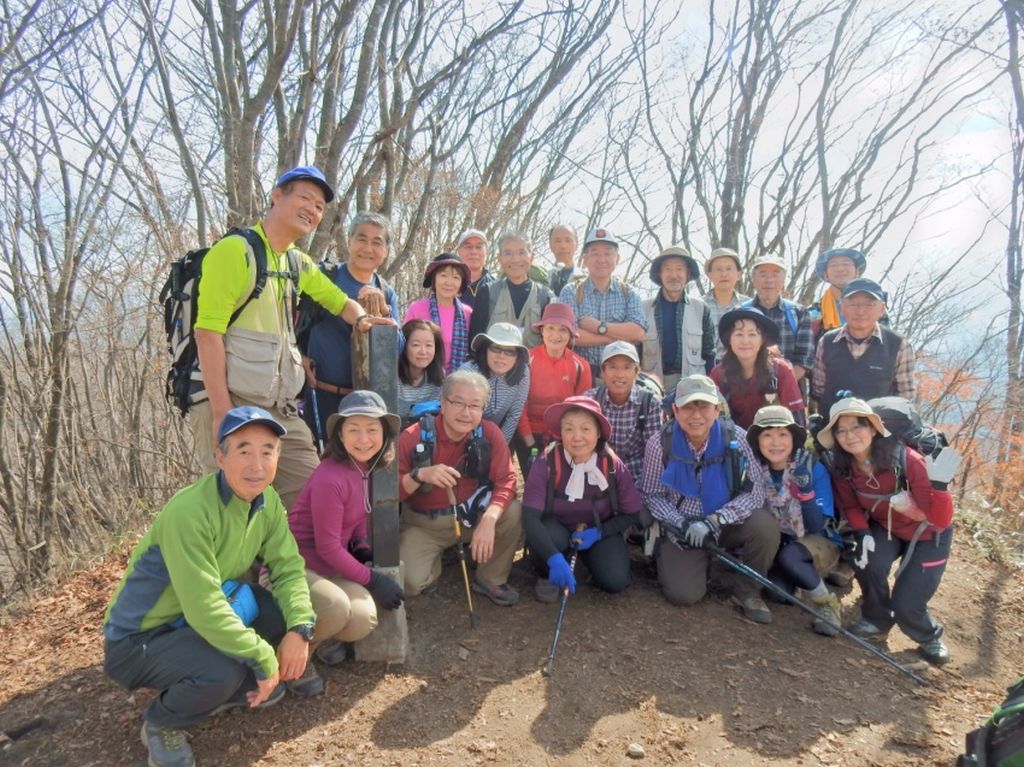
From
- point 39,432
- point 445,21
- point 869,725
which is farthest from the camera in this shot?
point 445,21

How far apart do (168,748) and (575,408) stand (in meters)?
2.85

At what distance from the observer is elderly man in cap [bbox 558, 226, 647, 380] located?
17.4 ft

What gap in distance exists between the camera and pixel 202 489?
2697mm

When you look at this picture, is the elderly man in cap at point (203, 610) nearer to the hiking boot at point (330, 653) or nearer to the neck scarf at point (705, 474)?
the hiking boot at point (330, 653)

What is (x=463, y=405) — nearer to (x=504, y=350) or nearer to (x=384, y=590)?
(x=504, y=350)

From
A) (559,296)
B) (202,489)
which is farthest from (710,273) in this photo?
(202,489)

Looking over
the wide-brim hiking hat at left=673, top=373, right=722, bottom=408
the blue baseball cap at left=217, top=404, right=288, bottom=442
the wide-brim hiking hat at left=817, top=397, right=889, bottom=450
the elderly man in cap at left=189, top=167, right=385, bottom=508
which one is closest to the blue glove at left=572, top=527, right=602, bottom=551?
the wide-brim hiking hat at left=673, top=373, right=722, bottom=408

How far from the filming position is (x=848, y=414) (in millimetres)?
4043

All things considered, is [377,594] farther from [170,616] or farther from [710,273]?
[710,273]

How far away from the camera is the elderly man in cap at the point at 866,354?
4.74 metres

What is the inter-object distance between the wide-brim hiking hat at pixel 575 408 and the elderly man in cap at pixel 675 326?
1.36 metres

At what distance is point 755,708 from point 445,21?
8.83m

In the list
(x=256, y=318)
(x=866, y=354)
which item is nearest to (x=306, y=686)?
(x=256, y=318)

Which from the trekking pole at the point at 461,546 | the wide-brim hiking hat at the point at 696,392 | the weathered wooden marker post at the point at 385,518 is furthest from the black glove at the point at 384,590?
the wide-brim hiking hat at the point at 696,392
